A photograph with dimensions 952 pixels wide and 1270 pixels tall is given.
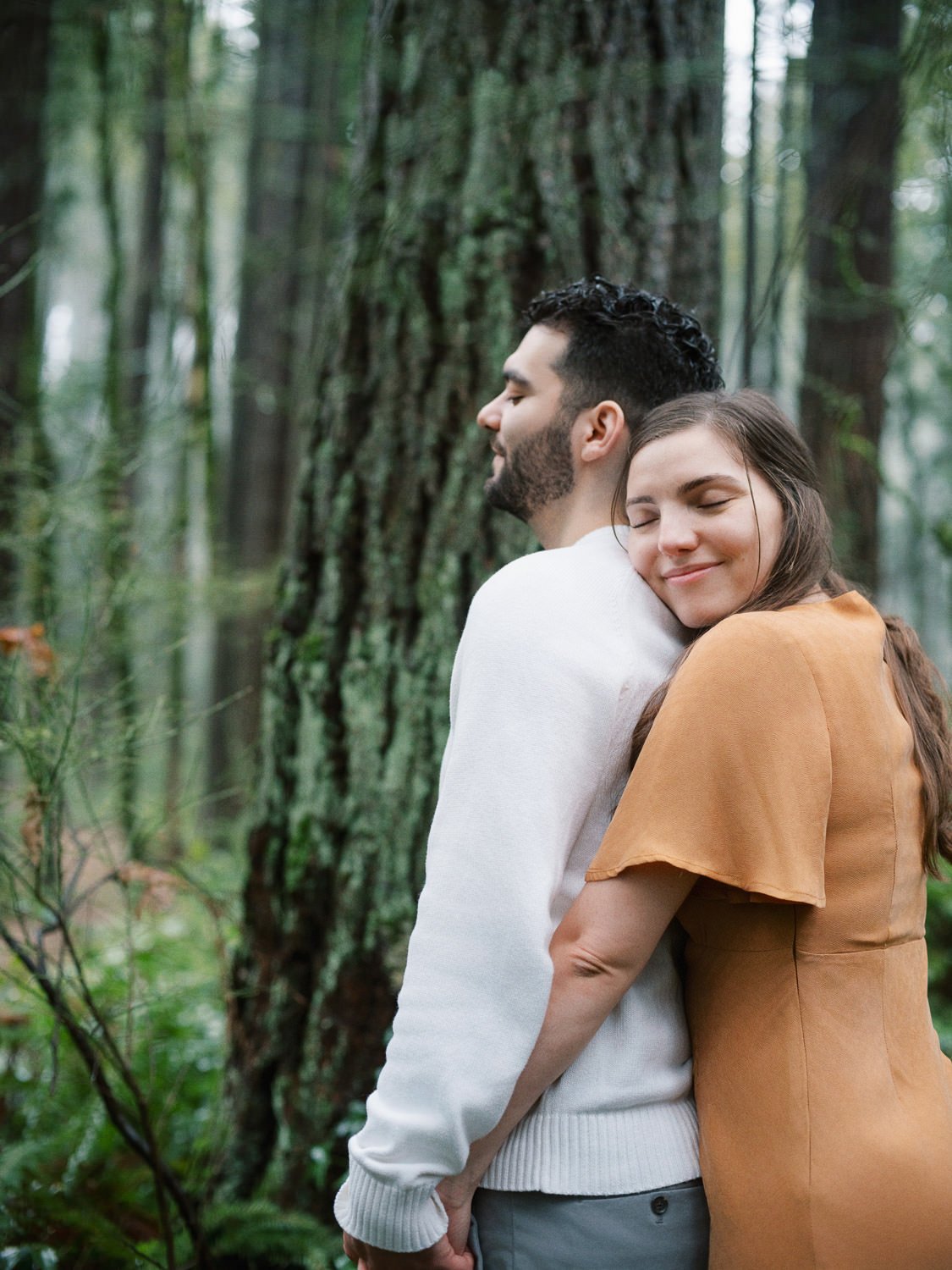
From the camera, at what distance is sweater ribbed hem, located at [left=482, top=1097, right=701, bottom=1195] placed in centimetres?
149

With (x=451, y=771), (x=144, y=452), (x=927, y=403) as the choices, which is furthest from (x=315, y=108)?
(x=927, y=403)

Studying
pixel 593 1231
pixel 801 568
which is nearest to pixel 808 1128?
pixel 593 1231

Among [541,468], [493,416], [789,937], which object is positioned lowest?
[789,937]

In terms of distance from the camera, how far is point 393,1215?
4.65ft

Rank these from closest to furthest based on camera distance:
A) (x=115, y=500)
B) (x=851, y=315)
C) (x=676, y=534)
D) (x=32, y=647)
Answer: (x=676, y=534) < (x=32, y=647) < (x=115, y=500) < (x=851, y=315)

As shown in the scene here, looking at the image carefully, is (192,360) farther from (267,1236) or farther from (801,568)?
(801,568)

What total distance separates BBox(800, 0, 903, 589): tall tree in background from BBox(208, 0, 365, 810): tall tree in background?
354 cm

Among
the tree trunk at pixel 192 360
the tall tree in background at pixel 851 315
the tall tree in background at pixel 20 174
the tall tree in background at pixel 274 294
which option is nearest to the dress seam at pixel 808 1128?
the tall tree in background at pixel 851 315

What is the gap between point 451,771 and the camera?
155 centimetres

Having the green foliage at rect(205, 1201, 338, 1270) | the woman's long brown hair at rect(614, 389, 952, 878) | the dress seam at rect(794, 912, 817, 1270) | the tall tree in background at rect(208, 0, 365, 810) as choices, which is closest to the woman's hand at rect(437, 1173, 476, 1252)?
the dress seam at rect(794, 912, 817, 1270)

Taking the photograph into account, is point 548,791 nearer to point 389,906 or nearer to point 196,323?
point 389,906

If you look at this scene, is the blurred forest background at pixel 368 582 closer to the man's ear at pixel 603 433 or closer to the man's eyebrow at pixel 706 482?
the man's ear at pixel 603 433

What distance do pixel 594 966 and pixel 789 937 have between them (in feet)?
1.01

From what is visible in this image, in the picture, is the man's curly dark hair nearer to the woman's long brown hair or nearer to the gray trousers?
the woman's long brown hair
